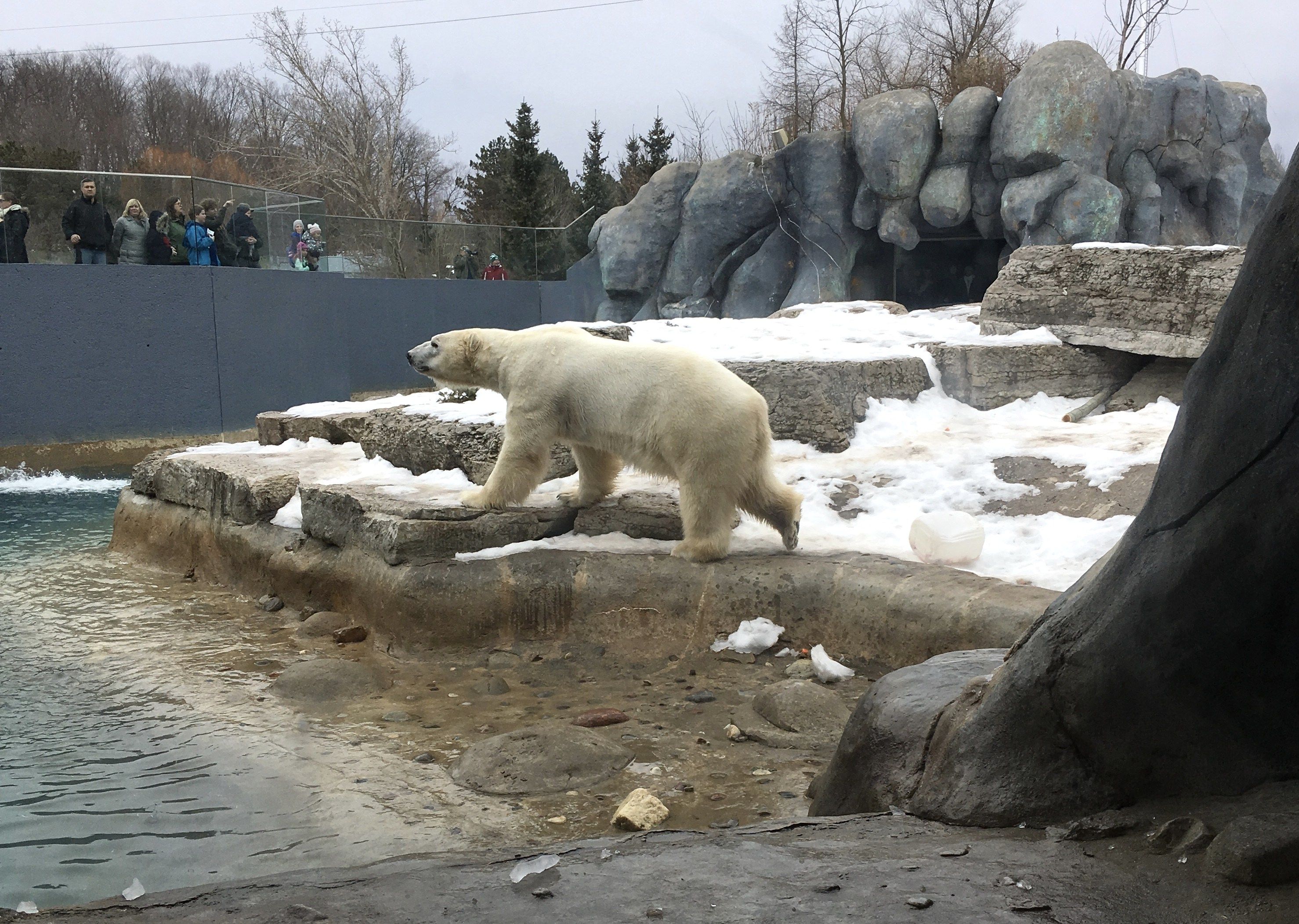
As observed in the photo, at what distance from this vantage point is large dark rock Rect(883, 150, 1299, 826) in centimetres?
156

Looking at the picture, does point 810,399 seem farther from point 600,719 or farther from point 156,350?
point 156,350

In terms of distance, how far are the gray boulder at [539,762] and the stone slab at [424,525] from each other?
1486 mm

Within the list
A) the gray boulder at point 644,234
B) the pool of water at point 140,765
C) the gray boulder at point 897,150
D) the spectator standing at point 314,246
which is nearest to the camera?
the pool of water at point 140,765

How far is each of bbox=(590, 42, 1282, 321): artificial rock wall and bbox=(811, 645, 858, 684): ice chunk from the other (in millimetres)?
13056

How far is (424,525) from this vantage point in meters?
4.88

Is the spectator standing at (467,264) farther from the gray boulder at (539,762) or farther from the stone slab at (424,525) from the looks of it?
the gray boulder at (539,762)

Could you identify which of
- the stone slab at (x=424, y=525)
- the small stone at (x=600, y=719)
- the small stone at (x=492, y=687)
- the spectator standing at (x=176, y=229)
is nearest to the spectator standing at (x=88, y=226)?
the spectator standing at (x=176, y=229)

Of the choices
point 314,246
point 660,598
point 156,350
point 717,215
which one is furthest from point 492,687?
point 717,215

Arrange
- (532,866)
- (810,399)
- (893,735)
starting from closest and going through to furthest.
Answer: (532,866)
(893,735)
(810,399)

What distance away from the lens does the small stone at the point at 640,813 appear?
116 inches

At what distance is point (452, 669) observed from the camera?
4551 millimetres

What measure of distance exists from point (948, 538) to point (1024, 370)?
3050mm

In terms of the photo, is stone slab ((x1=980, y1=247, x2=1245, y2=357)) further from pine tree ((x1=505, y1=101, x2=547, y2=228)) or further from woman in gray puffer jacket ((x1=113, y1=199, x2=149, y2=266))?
pine tree ((x1=505, y1=101, x2=547, y2=228))

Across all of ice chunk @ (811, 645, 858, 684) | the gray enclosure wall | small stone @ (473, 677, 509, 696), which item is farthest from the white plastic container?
the gray enclosure wall
